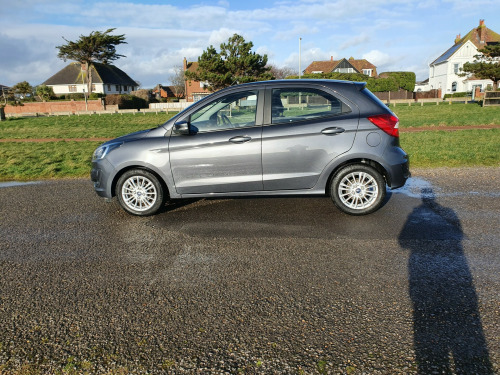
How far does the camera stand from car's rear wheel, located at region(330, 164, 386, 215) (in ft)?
18.0

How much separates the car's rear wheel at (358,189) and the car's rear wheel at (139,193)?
246 cm

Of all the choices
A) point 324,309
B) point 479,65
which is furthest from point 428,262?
point 479,65

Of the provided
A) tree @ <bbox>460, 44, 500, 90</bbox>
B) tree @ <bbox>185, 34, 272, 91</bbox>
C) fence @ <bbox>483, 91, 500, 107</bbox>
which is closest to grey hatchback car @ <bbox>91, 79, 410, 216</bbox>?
fence @ <bbox>483, 91, 500, 107</bbox>

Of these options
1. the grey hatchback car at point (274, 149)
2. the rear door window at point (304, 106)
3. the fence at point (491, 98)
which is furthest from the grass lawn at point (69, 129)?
the fence at point (491, 98)

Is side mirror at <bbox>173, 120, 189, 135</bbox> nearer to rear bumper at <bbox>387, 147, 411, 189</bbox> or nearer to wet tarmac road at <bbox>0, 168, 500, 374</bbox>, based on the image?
wet tarmac road at <bbox>0, 168, 500, 374</bbox>

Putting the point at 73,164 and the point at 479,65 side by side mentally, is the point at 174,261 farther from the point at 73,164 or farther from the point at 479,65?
the point at 479,65

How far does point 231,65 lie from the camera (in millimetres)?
54938

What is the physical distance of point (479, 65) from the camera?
4022 cm

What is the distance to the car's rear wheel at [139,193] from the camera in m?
5.75

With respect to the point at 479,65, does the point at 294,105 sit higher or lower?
lower

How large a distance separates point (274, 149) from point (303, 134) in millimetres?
432

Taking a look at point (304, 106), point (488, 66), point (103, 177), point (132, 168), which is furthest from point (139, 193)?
point (488, 66)

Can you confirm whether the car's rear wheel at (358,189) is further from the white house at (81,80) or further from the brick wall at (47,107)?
the white house at (81,80)

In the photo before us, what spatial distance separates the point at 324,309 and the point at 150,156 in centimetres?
343
